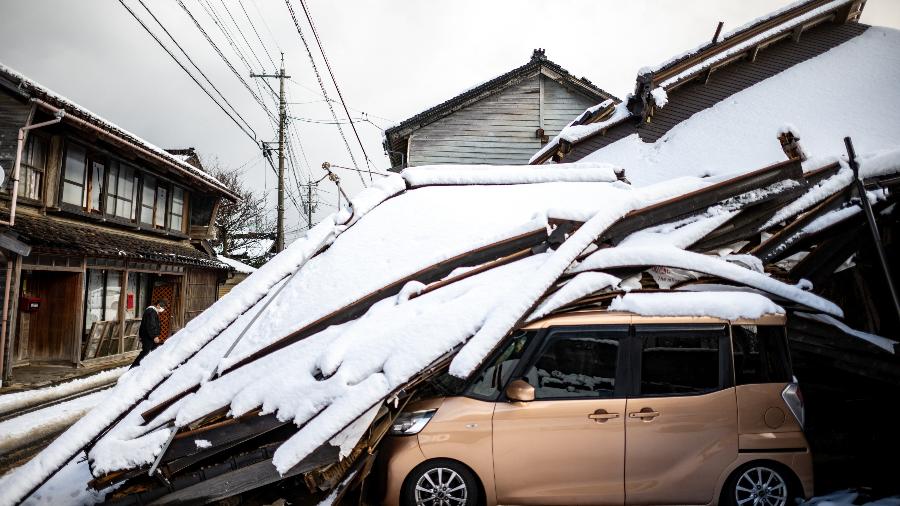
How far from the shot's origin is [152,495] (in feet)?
9.41

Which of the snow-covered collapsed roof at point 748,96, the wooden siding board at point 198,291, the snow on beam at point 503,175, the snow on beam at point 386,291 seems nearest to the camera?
the snow on beam at point 386,291

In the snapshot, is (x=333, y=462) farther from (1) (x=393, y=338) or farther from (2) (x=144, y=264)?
(2) (x=144, y=264)

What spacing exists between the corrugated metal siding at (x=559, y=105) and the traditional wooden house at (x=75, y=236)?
40.9 ft

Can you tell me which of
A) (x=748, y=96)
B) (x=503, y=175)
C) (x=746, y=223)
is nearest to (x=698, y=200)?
(x=746, y=223)

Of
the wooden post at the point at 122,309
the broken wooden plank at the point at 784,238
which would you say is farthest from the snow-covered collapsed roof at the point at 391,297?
the wooden post at the point at 122,309

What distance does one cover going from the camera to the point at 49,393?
8930mm

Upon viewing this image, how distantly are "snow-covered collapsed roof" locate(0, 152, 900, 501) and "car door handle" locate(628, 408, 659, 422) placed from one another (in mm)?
744

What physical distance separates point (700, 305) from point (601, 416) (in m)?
1.11

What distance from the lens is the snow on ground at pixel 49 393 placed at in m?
7.98

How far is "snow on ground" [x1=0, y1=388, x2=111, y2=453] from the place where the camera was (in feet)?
20.1

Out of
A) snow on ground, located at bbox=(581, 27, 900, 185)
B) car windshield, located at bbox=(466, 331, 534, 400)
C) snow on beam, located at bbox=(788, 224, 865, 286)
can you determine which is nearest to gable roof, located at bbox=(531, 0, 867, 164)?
snow on ground, located at bbox=(581, 27, 900, 185)

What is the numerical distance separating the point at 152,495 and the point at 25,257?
1093 cm

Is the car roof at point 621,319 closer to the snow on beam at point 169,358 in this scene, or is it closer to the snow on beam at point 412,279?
the snow on beam at point 412,279

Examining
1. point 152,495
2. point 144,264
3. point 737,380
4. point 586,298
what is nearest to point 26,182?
point 144,264
